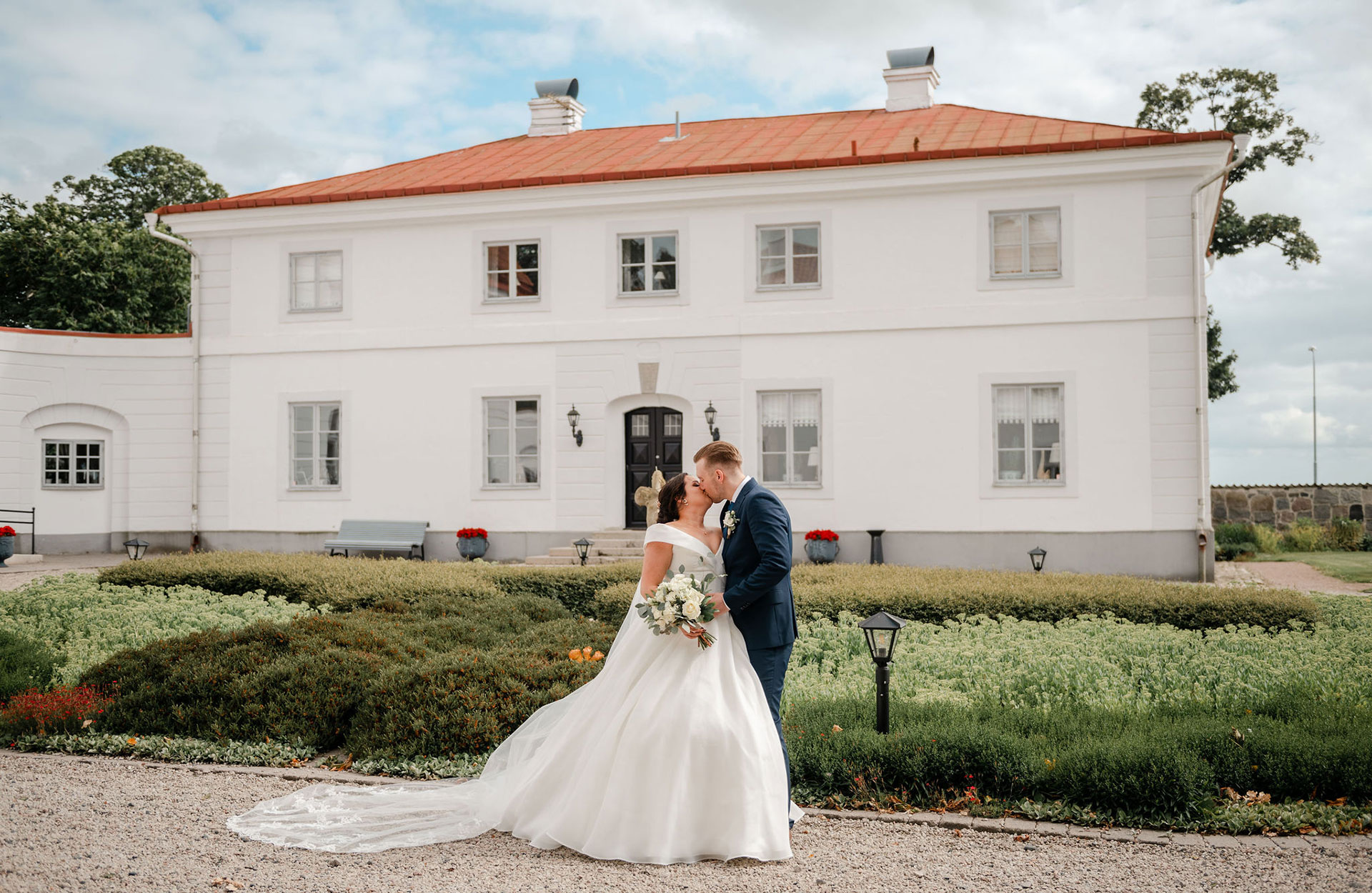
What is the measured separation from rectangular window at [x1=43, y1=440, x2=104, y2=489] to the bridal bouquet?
1788cm

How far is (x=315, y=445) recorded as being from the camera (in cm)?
1894

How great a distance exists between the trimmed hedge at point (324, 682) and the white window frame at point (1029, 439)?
9.56 m

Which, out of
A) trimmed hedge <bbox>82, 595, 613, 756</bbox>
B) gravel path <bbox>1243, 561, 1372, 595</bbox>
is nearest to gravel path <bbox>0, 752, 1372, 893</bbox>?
trimmed hedge <bbox>82, 595, 613, 756</bbox>

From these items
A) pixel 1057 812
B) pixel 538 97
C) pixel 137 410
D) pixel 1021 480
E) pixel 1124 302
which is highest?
pixel 538 97

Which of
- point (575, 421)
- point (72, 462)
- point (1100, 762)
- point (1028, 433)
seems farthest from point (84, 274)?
point (1100, 762)

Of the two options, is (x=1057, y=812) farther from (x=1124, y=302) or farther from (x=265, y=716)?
(x=1124, y=302)

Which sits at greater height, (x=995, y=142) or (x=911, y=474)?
(x=995, y=142)

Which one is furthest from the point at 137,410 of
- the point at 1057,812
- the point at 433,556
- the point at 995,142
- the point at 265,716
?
the point at 1057,812

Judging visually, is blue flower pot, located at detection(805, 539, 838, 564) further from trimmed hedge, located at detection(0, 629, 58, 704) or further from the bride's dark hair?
the bride's dark hair

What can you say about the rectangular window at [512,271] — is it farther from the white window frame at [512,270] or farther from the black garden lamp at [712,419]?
the black garden lamp at [712,419]

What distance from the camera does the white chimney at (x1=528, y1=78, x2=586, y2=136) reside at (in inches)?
873

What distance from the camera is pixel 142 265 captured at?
97.7 feet

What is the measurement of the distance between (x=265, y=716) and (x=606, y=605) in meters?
4.20

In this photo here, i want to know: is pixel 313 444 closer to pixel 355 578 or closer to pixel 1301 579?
pixel 355 578
